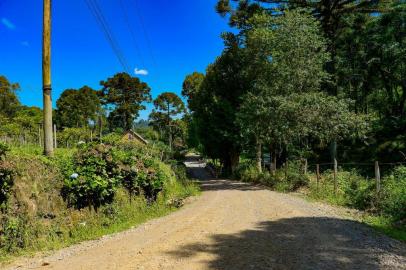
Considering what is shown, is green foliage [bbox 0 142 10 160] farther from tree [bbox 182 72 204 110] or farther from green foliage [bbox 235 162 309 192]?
tree [bbox 182 72 204 110]

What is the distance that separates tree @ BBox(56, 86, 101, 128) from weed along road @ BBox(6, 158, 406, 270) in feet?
167

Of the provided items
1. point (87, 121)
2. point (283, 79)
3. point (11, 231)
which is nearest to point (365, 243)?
point (11, 231)

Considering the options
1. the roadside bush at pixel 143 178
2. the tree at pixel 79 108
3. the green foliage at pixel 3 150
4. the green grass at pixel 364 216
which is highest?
the tree at pixel 79 108

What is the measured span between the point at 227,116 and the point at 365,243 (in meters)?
22.2

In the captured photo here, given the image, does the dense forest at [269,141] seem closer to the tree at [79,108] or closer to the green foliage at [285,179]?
the green foliage at [285,179]

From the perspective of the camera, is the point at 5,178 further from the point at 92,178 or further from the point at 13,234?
the point at 92,178

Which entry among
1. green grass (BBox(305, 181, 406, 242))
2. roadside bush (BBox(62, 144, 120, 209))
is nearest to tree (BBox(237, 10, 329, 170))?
green grass (BBox(305, 181, 406, 242))

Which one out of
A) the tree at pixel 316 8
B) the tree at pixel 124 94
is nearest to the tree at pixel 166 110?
the tree at pixel 124 94

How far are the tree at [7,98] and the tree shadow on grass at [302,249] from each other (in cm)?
5852

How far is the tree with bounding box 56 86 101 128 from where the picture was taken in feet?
188

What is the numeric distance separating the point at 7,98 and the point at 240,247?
60679mm

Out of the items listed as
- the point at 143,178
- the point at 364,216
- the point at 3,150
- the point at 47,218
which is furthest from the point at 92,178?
the point at 364,216

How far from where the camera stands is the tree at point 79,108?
57.3 metres

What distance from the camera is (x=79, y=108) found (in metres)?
57.9
